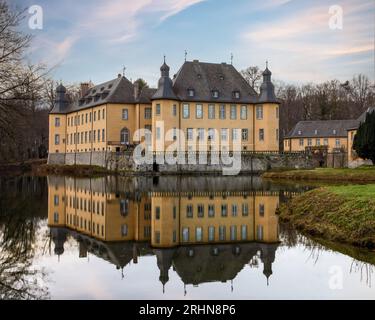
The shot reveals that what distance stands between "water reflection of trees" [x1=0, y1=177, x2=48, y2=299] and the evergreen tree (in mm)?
24197

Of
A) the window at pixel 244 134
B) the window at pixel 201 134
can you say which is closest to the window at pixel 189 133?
the window at pixel 201 134

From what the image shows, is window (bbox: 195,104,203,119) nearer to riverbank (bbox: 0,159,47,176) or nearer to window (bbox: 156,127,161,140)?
window (bbox: 156,127,161,140)

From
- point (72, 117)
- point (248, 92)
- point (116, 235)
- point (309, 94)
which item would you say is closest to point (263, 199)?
point (116, 235)

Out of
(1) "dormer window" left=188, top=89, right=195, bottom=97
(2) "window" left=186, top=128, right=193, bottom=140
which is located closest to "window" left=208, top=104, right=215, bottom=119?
(1) "dormer window" left=188, top=89, right=195, bottom=97

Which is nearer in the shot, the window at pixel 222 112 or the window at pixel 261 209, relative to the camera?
the window at pixel 261 209

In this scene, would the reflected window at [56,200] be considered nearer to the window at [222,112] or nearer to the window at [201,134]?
the window at [201,134]

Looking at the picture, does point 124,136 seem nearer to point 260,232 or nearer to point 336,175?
point 336,175

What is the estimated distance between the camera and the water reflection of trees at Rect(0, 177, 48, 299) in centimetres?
706

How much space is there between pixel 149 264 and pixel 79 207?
33.4 feet

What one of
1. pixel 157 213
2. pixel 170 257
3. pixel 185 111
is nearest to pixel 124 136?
pixel 185 111

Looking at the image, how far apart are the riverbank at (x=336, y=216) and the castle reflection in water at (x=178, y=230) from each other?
832mm

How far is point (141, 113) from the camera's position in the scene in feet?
166

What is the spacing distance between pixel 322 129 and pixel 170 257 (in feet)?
198

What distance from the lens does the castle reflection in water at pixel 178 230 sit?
9.12 m
